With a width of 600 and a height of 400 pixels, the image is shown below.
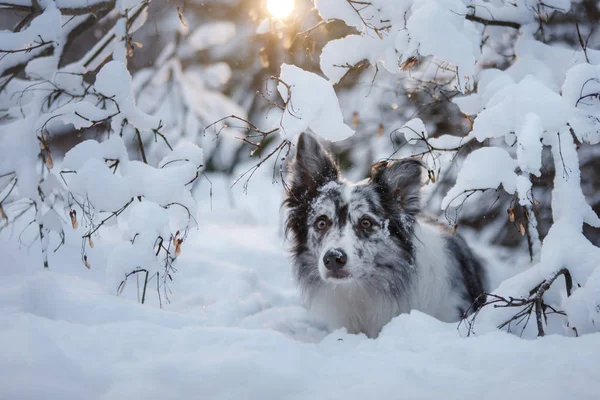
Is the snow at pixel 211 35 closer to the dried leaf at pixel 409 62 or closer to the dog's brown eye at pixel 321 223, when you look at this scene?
the dog's brown eye at pixel 321 223

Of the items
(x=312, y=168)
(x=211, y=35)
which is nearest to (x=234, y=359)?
(x=312, y=168)

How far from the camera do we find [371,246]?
387 centimetres

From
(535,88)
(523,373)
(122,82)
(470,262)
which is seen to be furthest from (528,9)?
(122,82)

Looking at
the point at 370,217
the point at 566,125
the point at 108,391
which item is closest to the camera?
the point at 108,391

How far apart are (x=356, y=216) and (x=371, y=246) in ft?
0.87

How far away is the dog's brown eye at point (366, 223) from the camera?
389 cm

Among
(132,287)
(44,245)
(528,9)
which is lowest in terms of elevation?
(132,287)

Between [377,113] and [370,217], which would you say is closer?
[370,217]

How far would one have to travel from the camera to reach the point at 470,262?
15.1 feet

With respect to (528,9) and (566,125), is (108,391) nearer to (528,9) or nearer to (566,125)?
Answer: (566,125)

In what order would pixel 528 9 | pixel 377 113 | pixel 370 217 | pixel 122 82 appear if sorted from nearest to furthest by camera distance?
pixel 122 82 < pixel 528 9 < pixel 370 217 < pixel 377 113

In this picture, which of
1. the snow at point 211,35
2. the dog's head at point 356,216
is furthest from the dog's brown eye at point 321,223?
the snow at point 211,35

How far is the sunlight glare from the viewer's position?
3.84 m

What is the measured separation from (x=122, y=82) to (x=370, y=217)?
81.9 inches
